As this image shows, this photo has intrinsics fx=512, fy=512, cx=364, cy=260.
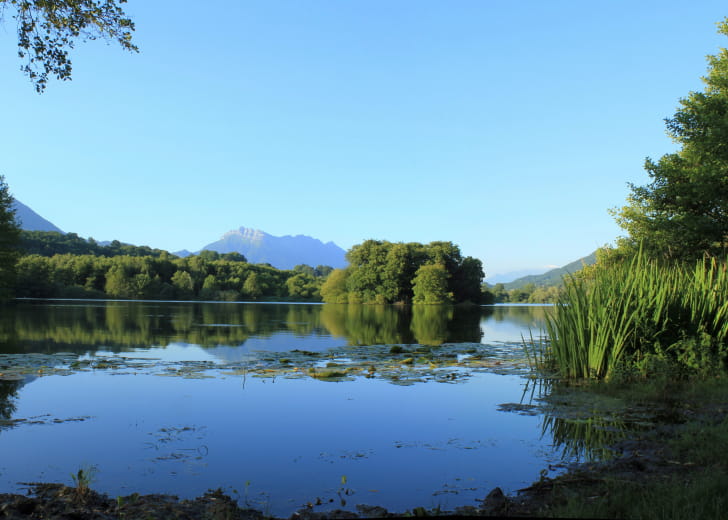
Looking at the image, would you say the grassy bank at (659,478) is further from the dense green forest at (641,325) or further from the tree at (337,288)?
the tree at (337,288)

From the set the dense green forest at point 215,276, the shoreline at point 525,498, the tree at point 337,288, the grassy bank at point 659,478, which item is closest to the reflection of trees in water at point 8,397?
the shoreline at point 525,498

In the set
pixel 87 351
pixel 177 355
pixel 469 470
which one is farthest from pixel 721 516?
pixel 87 351

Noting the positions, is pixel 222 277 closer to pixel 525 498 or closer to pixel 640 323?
pixel 640 323

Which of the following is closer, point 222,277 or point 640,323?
point 640,323

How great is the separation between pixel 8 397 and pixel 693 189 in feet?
70.0

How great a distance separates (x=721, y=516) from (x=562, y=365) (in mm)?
8302

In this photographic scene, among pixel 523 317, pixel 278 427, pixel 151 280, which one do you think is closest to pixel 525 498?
pixel 278 427

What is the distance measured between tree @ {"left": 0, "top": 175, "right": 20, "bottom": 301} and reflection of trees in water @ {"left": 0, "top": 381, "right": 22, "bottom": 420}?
4561 centimetres

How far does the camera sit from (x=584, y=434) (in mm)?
7598

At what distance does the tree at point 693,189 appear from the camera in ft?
60.7

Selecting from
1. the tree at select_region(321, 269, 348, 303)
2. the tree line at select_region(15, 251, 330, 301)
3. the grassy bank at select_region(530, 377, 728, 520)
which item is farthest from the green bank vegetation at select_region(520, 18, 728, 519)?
the tree at select_region(321, 269, 348, 303)

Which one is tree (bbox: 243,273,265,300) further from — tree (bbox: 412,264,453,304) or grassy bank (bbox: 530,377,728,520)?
grassy bank (bbox: 530,377,728,520)

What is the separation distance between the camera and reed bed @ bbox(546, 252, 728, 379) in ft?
35.3

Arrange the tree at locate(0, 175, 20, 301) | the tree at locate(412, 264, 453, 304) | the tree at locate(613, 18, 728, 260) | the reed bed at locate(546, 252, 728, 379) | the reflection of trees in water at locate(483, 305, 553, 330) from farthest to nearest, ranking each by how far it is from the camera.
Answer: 1. the tree at locate(412, 264, 453, 304)
2. the tree at locate(0, 175, 20, 301)
3. the reflection of trees in water at locate(483, 305, 553, 330)
4. the tree at locate(613, 18, 728, 260)
5. the reed bed at locate(546, 252, 728, 379)
